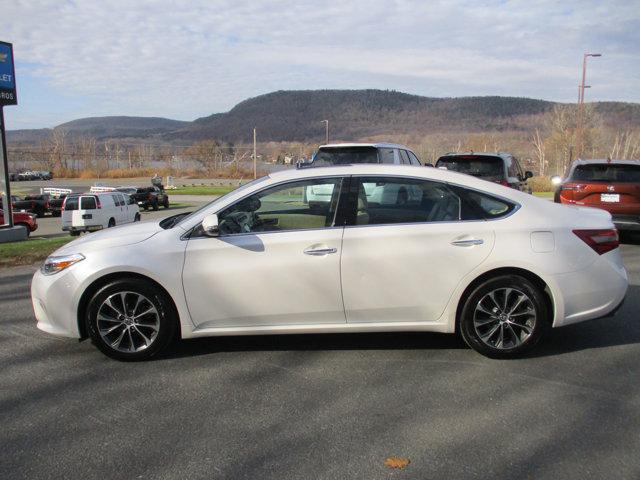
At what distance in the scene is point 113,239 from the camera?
4.65 m

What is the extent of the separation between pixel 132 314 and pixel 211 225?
963 millimetres

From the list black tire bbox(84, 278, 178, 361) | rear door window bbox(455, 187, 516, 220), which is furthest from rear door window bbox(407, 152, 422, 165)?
black tire bbox(84, 278, 178, 361)

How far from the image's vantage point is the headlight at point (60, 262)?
14.9ft

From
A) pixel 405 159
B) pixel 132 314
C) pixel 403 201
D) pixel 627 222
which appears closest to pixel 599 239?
pixel 403 201

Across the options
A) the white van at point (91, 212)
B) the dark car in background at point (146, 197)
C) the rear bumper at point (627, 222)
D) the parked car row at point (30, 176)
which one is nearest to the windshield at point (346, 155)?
the rear bumper at point (627, 222)

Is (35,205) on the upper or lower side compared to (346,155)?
lower

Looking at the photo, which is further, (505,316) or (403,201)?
(403,201)

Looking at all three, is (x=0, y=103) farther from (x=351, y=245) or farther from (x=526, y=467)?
(x=526, y=467)

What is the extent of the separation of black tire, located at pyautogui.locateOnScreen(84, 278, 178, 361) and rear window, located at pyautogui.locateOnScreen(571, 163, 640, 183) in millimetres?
8894

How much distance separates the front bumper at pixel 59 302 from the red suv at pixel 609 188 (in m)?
8.54

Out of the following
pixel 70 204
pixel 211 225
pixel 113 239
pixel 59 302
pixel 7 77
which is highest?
pixel 7 77

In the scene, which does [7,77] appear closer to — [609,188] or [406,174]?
[406,174]

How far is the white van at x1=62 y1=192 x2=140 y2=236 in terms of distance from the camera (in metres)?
25.8

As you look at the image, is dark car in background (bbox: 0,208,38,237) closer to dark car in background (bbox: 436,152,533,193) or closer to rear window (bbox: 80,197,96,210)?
rear window (bbox: 80,197,96,210)
